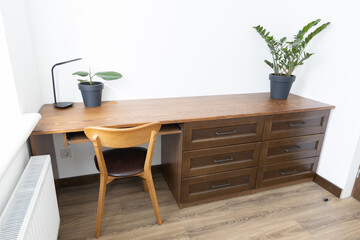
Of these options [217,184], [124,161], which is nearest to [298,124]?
[217,184]

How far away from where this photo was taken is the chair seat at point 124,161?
1.57m

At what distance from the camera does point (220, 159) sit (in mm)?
1861

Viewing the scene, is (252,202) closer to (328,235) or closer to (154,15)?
(328,235)

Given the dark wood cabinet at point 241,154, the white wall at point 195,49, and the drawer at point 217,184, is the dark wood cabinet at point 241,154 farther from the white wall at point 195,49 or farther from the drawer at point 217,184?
the white wall at point 195,49

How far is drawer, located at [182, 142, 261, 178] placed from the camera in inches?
70.1

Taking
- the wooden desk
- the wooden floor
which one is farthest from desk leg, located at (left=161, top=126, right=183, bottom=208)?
the wooden floor

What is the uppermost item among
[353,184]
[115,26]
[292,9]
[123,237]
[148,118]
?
[292,9]

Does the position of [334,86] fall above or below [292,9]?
below

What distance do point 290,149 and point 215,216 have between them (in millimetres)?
831

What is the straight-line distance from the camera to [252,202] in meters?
1.99

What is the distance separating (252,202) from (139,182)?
0.95 m

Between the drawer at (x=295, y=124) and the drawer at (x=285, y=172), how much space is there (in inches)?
10.6

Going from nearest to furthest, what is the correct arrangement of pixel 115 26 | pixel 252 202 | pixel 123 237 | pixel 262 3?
pixel 123 237 → pixel 115 26 → pixel 252 202 → pixel 262 3

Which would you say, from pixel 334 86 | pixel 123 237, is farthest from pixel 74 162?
→ pixel 334 86
